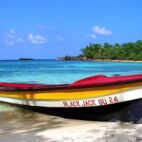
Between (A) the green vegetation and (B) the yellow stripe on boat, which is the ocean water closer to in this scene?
(B) the yellow stripe on boat

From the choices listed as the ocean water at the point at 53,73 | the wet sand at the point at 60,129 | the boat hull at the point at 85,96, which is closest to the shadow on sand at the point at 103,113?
the wet sand at the point at 60,129

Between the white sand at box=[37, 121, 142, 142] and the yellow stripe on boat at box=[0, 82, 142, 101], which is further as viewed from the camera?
the yellow stripe on boat at box=[0, 82, 142, 101]

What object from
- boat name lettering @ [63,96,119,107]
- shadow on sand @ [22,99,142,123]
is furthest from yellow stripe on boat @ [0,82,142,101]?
shadow on sand @ [22,99,142,123]

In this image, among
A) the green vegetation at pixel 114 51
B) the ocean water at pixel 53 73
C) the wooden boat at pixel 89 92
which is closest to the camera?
the wooden boat at pixel 89 92

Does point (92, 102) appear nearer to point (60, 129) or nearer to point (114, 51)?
point (60, 129)

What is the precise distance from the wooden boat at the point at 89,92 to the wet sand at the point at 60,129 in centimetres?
41

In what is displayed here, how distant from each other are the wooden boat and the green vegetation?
11015 centimetres

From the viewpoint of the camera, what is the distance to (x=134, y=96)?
856cm

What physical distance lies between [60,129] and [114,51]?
394ft

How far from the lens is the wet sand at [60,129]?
7621 mm

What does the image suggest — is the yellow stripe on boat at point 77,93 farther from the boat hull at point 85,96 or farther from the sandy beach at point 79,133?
the sandy beach at point 79,133

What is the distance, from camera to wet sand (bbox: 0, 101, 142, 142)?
762 centimetres

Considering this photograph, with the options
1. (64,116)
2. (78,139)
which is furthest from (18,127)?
(78,139)

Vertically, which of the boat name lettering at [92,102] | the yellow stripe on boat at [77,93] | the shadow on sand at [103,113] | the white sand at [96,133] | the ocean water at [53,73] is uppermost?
the yellow stripe on boat at [77,93]
